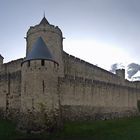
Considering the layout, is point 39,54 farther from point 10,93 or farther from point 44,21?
point 44,21

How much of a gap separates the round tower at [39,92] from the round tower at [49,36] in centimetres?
297

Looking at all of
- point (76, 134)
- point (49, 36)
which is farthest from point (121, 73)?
point (76, 134)

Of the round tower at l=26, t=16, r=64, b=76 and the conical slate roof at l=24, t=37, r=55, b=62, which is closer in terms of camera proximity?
the conical slate roof at l=24, t=37, r=55, b=62

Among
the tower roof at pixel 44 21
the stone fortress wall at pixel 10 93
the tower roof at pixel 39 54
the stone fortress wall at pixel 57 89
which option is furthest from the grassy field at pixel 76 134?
the tower roof at pixel 44 21

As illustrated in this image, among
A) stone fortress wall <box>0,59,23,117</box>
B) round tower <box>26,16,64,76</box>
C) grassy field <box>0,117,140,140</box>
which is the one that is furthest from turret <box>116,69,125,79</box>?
stone fortress wall <box>0,59,23,117</box>

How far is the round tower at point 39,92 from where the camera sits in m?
15.0

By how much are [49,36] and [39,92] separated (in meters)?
5.19

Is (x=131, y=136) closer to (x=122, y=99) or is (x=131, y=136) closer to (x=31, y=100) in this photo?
(x=31, y=100)

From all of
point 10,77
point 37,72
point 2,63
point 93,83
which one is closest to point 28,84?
point 37,72

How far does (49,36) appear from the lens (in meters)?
19.3

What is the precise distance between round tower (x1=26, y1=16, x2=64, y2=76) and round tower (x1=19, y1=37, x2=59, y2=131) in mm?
2970

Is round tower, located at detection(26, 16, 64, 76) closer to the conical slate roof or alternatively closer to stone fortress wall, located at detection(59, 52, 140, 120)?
stone fortress wall, located at detection(59, 52, 140, 120)

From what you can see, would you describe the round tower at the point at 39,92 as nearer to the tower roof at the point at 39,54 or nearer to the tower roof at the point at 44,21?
the tower roof at the point at 39,54

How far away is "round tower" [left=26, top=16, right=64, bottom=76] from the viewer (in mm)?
19219
